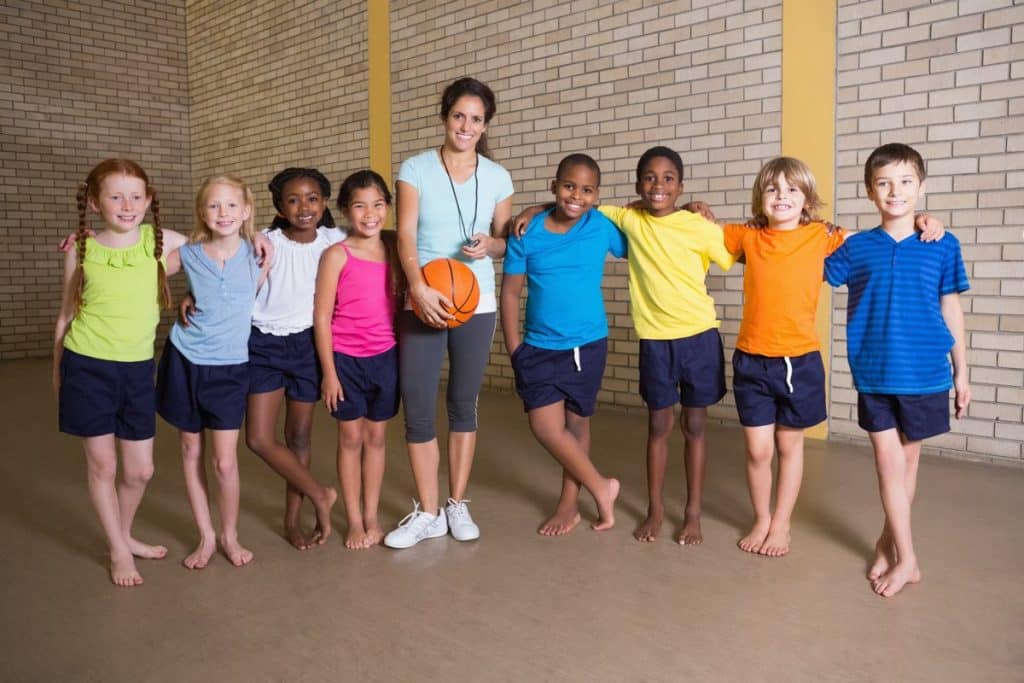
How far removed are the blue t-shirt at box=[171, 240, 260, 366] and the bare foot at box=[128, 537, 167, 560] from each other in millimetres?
766

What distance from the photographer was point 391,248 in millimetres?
3051

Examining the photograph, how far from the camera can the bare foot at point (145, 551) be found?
9.87 feet

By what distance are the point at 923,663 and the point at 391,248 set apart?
2.14 metres

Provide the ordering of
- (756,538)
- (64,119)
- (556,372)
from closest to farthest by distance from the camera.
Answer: (756,538) → (556,372) → (64,119)

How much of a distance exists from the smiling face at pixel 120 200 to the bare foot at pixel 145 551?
1.17 meters

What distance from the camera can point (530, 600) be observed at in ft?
8.55

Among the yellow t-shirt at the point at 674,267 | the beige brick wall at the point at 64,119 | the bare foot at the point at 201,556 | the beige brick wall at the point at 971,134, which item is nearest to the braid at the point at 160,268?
the bare foot at the point at 201,556

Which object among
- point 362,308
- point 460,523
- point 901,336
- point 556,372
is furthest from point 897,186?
point 460,523

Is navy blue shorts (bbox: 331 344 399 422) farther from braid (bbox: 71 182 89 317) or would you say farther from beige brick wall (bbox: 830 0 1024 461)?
beige brick wall (bbox: 830 0 1024 461)

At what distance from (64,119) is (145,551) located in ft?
26.0

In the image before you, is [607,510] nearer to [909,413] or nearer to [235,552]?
[909,413]

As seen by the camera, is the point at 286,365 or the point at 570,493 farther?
the point at 570,493

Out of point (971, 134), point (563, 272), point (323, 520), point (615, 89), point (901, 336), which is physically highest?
point (615, 89)

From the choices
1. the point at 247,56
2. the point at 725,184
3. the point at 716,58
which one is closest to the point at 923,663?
the point at 725,184
